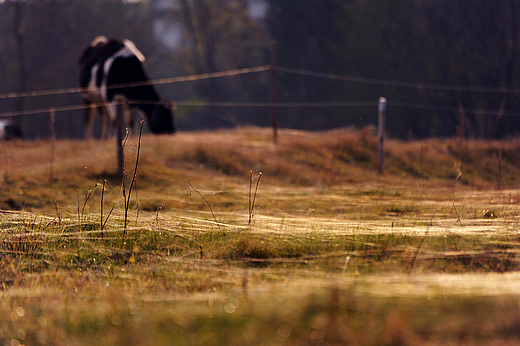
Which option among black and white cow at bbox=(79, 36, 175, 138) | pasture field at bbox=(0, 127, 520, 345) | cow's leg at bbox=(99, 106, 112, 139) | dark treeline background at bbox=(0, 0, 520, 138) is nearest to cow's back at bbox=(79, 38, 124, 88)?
black and white cow at bbox=(79, 36, 175, 138)

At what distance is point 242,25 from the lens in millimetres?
32156

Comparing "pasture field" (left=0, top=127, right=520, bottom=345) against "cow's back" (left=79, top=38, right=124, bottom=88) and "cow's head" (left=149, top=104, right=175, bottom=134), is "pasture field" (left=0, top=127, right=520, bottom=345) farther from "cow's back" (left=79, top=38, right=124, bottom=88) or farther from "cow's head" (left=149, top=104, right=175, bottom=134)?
"cow's back" (left=79, top=38, right=124, bottom=88)

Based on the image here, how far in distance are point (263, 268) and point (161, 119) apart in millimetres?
7555

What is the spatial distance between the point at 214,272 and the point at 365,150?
7.80m

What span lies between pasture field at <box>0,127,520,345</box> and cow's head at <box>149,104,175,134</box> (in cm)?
331

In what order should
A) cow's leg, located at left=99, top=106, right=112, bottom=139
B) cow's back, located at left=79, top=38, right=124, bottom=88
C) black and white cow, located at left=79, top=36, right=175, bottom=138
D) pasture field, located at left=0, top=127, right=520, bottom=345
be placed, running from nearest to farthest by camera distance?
pasture field, located at left=0, top=127, right=520, bottom=345, black and white cow, located at left=79, top=36, right=175, bottom=138, cow's back, located at left=79, top=38, right=124, bottom=88, cow's leg, located at left=99, top=106, right=112, bottom=139

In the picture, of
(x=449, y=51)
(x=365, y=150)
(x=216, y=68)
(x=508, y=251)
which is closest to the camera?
(x=508, y=251)

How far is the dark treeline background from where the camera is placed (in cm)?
1928

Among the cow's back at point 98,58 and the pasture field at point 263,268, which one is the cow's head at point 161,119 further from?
the pasture field at point 263,268

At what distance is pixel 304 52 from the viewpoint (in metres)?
25.0

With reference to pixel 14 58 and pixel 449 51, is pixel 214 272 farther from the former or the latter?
pixel 14 58

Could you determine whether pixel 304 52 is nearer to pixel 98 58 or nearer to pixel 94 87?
pixel 98 58

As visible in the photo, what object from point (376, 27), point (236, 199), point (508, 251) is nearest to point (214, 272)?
point (508, 251)

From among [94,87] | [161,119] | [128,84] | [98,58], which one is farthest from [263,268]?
Result: [98,58]
